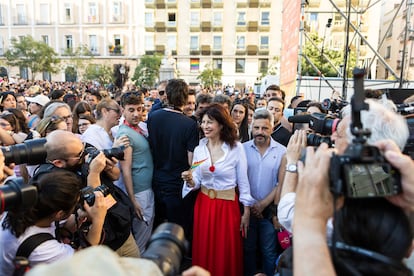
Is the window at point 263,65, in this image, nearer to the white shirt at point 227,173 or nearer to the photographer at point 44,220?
the white shirt at point 227,173

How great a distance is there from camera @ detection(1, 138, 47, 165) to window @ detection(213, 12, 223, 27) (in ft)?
131

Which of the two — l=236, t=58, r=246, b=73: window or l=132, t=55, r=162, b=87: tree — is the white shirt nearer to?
l=132, t=55, r=162, b=87: tree

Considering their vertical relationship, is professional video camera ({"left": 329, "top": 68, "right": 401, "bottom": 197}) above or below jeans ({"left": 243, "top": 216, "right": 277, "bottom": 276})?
above

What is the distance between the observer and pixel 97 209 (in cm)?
193

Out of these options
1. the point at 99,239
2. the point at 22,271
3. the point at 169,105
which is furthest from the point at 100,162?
the point at 169,105

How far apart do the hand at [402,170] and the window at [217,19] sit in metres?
40.5

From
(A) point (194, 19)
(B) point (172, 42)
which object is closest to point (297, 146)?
(A) point (194, 19)

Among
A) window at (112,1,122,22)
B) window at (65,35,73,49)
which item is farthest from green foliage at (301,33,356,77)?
window at (65,35,73,49)

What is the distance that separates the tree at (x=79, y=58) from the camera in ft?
121

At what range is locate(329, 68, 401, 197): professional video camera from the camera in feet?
3.04

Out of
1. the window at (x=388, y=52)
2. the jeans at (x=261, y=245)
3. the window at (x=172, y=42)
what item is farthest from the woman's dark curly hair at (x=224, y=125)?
the window at (x=172, y=42)

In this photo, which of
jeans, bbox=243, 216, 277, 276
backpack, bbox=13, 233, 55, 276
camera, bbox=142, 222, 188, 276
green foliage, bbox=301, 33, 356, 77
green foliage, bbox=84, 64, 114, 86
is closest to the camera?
camera, bbox=142, 222, 188, 276

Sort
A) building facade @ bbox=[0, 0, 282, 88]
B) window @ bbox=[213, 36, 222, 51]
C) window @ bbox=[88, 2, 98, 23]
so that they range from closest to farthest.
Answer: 1. building facade @ bbox=[0, 0, 282, 88]
2. window @ bbox=[213, 36, 222, 51]
3. window @ bbox=[88, 2, 98, 23]

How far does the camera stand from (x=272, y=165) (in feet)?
10.4
